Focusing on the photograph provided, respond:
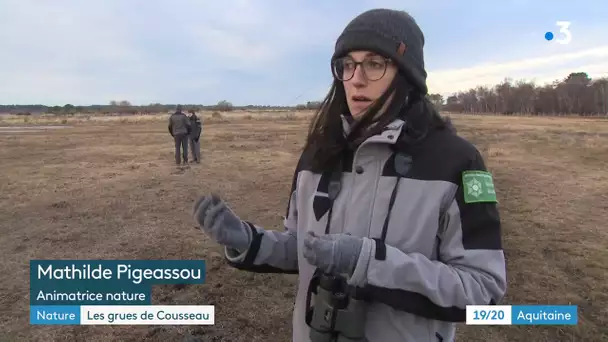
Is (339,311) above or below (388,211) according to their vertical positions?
below

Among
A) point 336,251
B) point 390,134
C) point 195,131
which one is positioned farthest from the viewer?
point 195,131

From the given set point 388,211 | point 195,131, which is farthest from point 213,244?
point 195,131

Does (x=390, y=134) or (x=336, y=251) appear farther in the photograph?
(x=390, y=134)

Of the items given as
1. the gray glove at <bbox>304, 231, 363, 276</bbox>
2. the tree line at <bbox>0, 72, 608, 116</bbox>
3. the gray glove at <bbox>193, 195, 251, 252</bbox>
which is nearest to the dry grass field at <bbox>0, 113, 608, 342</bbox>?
the gray glove at <bbox>304, 231, 363, 276</bbox>

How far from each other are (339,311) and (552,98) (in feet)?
324

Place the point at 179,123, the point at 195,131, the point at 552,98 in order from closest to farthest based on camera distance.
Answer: the point at 179,123, the point at 195,131, the point at 552,98

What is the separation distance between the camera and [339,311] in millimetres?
1404

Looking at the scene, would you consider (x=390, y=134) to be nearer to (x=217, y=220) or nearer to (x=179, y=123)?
(x=217, y=220)

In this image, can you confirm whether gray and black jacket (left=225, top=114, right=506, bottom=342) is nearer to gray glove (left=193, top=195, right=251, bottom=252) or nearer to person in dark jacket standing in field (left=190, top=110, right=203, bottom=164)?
gray glove (left=193, top=195, right=251, bottom=252)

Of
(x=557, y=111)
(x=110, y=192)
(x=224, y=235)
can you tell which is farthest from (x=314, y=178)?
(x=557, y=111)

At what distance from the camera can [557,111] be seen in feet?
271

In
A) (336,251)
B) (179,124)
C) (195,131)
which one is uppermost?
(179,124)

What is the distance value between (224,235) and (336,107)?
698 mm

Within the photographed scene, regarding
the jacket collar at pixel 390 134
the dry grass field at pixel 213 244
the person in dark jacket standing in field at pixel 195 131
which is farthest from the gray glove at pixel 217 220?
the person in dark jacket standing in field at pixel 195 131
